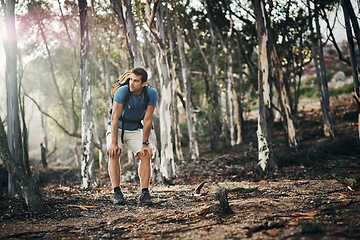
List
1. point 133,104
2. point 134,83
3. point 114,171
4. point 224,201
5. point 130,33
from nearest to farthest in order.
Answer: point 224,201
point 134,83
point 133,104
point 114,171
point 130,33

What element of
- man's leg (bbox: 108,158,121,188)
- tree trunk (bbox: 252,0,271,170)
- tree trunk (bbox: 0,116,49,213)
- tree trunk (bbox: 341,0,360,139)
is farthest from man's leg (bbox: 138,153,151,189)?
tree trunk (bbox: 341,0,360,139)

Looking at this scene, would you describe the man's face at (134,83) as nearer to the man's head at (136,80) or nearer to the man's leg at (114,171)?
the man's head at (136,80)

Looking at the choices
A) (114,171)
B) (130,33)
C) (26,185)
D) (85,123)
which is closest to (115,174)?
(114,171)

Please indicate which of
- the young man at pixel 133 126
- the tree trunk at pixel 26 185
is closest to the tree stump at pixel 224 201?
the young man at pixel 133 126

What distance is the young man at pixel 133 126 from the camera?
14.2 ft

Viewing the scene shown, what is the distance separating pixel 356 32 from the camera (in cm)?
650

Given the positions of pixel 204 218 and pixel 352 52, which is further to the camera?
→ pixel 352 52

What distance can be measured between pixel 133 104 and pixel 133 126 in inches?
14.4

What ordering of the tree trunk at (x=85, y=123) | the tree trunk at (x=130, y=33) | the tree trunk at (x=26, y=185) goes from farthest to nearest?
the tree trunk at (x=85, y=123) → the tree trunk at (x=130, y=33) → the tree trunk at (x=26, y=185)

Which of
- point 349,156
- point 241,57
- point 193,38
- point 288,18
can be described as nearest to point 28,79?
point 193,38

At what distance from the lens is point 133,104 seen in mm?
4434

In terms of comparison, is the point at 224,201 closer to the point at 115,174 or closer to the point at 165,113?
the point at 115,174

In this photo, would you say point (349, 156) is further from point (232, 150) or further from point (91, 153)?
point (91, 153)

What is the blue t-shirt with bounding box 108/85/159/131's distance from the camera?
4.30m
